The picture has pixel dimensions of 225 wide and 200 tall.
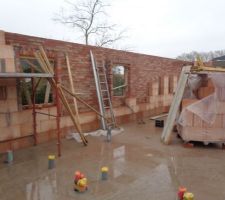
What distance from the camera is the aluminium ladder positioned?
8.34 metres

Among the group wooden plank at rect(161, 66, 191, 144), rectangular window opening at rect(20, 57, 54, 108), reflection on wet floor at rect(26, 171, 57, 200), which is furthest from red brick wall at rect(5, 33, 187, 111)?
reflection on wet floor at rect(26, 171, 57, 200)

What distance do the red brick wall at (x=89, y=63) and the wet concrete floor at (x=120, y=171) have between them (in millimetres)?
1956

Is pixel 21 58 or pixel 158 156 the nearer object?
pixel 158 156

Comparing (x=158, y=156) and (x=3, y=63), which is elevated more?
(x=3, y=63)

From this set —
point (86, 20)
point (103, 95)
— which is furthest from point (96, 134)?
point (86, 20)

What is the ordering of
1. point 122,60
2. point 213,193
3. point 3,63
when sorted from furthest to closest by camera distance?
1. point 122,60
2. point 3,63
3. point 213,193

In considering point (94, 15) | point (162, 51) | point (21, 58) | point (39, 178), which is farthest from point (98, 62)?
point (162, 51)

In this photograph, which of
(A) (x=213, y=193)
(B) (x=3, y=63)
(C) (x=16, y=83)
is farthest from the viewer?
(C) (x=16, y=83)

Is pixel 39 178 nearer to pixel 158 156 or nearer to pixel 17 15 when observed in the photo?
pixel 158 156

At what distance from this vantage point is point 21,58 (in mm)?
6230

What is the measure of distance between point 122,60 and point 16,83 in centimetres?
465

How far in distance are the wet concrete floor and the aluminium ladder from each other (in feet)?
4.94

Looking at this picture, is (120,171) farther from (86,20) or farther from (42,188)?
(86,20)

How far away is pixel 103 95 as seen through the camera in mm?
8844
